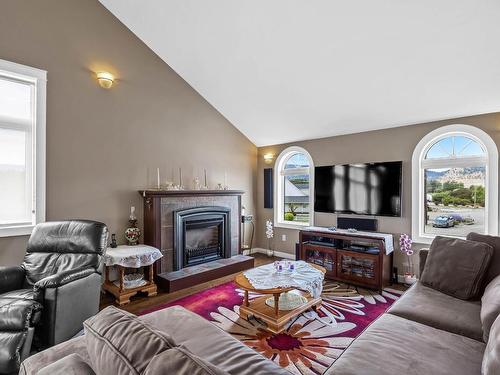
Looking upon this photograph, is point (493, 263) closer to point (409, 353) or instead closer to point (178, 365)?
point (409, 353)

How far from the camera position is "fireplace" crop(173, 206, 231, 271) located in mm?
3967

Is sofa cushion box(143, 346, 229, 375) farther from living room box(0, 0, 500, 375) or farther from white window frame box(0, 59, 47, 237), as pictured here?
white window frame box(0, 59, 47, 237)

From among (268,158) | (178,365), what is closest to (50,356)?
(178,365)

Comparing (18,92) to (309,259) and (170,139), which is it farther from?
(309,259)

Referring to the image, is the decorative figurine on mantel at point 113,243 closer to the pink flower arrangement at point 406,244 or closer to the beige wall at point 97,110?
the beige wall at point 97,110

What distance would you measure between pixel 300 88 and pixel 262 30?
3.18 feet

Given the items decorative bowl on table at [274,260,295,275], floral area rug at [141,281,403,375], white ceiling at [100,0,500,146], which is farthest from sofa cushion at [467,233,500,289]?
white ceiling at [100,0,500,146]

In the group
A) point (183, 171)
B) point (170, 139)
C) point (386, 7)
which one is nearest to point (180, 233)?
point (183, 171)

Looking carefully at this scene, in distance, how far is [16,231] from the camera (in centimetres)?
289

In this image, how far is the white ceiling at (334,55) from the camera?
2.54 m

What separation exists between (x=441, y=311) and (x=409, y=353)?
66cm

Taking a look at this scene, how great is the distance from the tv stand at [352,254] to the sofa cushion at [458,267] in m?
1.24

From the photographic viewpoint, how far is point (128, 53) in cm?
378

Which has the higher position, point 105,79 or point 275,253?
point 105,79
